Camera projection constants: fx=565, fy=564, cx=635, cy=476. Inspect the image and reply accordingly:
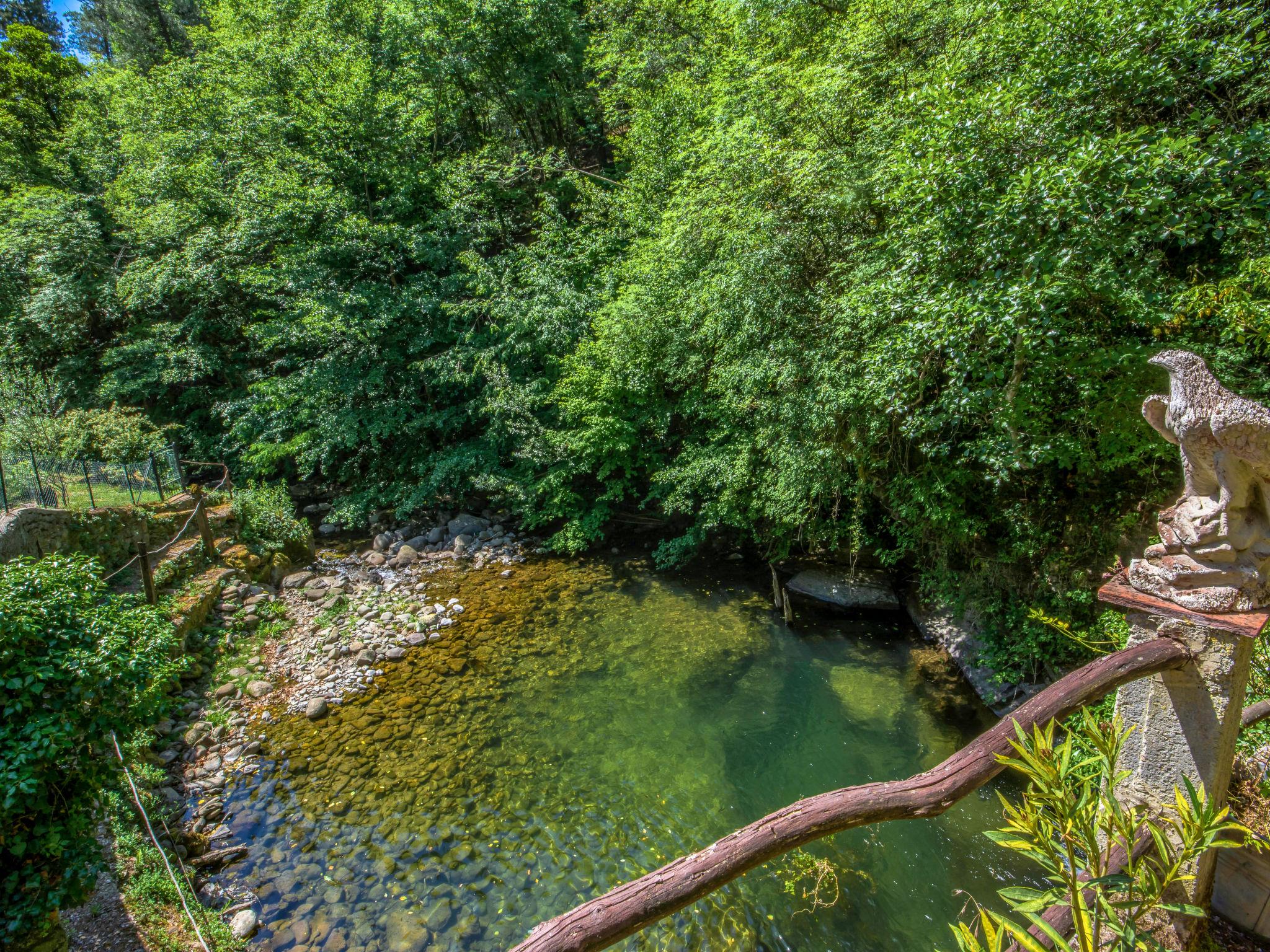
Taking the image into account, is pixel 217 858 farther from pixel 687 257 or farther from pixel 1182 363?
pixel 687 257

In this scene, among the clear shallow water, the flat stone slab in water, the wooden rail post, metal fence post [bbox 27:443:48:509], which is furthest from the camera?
the wooden rail post

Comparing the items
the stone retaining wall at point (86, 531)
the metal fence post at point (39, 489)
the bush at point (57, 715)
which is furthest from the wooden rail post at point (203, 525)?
the bush at point (57, 715)

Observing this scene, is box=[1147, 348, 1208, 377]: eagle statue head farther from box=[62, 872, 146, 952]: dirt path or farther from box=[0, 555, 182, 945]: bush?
box=[62, 872, 146, 952]: dirt path

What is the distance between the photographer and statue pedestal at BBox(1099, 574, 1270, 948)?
6.48 feet

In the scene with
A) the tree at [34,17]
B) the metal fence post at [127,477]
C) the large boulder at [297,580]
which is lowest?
the large boulder at [297,580]

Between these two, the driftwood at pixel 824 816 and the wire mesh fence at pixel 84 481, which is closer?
the driftwood at pixel 824 816

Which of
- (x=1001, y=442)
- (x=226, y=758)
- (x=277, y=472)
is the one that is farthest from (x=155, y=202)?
(x=1001, y=442)

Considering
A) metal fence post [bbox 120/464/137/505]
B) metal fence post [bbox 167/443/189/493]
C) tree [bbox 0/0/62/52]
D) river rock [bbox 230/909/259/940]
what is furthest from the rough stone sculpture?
tree [bbox 0/0/62/52]

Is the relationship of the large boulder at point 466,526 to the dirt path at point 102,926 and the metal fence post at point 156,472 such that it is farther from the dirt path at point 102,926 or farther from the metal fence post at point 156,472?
the dirt path at point 102,926

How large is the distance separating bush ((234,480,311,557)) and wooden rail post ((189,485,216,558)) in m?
0.78

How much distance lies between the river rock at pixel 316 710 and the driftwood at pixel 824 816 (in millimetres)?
6901

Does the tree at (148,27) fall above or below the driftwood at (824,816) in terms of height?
above

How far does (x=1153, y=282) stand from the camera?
14.0 feet

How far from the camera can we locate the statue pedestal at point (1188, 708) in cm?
197
